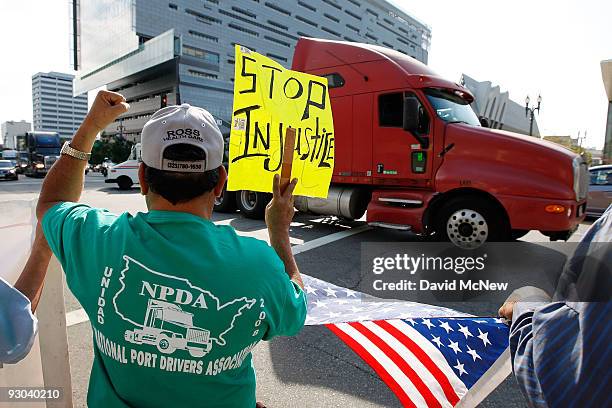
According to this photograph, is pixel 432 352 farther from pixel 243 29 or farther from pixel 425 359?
pixel 243 29

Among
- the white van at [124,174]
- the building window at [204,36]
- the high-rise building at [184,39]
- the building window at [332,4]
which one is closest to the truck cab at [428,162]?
the white van at [124,174]

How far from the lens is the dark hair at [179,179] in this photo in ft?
3.82

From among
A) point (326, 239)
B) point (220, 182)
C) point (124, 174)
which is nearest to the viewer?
point (220, 182)

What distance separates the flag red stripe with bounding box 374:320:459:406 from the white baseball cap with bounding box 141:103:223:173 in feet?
3.78

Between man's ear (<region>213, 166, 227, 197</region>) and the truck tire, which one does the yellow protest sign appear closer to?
man's ear (<region>213, 166, 227, 197</region>)

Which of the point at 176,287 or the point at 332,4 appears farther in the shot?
the point at 332,4

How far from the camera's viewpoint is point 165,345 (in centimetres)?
109

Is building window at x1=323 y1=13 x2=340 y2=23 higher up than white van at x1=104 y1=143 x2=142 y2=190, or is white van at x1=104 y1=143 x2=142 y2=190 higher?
building window at x1=323 y1=13 x2=340 y2=23

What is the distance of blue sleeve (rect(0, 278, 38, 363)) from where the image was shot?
1007 millimetres

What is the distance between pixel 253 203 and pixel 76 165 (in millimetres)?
8474

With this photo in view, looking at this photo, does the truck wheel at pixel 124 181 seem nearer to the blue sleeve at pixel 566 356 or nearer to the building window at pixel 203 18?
the blue sleeve at pixel 566 356

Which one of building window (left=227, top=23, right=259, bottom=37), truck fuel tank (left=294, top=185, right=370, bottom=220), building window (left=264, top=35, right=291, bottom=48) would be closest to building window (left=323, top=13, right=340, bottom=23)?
building window (left=264, top=35, right=291, bottom=48)

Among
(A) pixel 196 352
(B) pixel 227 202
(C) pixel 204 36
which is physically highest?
(C) pixel 204 36

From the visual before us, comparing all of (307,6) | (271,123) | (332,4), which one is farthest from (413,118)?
(332,4)
